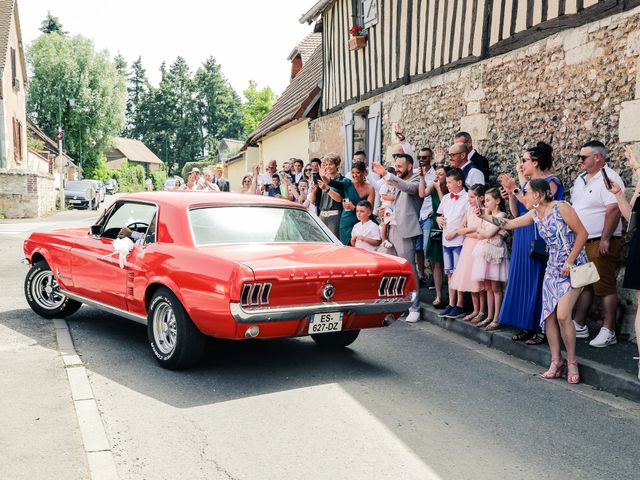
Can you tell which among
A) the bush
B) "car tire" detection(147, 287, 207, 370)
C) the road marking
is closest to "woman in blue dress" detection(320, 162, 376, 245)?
"car tire" detection(147, 287, 207, 370)

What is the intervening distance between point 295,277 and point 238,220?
1.12 meters

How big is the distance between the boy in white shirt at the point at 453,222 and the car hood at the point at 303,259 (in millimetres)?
1975

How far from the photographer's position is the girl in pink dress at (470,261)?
23.1 feet

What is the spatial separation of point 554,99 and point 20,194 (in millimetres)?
22897

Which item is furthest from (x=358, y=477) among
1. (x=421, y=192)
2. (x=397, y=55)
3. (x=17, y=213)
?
(x=17, y=213)

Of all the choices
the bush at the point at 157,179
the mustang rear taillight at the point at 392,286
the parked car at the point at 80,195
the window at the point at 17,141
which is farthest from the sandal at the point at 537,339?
the bush at the point at 157,179

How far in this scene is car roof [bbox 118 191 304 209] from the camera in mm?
5965

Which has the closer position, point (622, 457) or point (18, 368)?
point (622, 457)

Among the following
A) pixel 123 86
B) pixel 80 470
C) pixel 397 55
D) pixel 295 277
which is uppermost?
pixel 123 86

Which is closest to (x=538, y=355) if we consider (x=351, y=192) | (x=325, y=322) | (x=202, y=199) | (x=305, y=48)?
(x=325, y=322)

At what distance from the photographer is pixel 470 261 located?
23.4 ft

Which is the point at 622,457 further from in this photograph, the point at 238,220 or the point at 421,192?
the point at 421,192

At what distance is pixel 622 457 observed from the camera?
3.88 m

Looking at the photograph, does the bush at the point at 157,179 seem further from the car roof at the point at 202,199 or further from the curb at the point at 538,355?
the car roof at the point at 202,199
